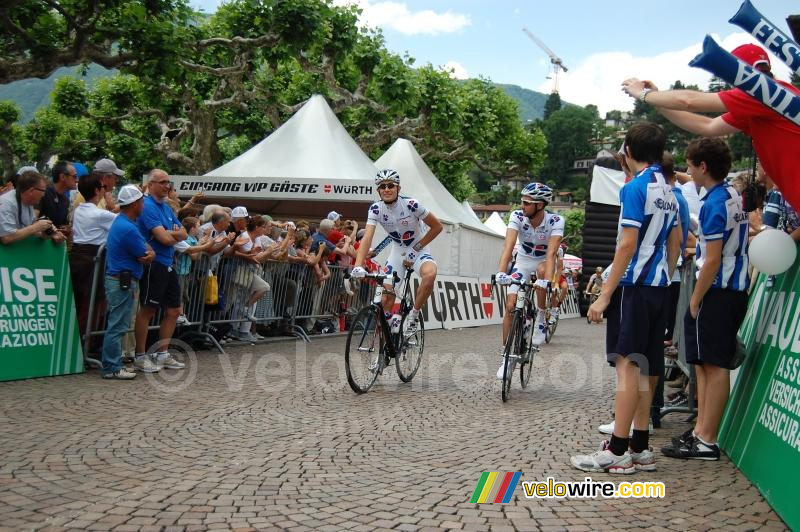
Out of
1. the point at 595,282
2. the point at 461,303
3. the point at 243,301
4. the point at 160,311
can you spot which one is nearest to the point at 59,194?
the point at 160,311

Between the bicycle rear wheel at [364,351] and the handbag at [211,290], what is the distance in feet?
11.3

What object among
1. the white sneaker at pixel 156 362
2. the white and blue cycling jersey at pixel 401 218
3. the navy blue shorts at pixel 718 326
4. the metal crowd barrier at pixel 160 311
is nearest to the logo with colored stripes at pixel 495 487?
the navy blue shorts at pixel 718 326

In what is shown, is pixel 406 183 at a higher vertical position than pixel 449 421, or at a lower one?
higher

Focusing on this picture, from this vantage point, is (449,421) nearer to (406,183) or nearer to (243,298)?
(243,298)

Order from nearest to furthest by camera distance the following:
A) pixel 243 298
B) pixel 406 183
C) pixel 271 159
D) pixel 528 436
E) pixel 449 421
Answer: pixel 528 436 < pixel 449 421 < pixel 243 298 < pixel 271 159 < pixel 406 183

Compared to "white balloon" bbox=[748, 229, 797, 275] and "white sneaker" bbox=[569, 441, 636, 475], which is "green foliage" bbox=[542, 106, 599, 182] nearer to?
"white balloon" bbox=[748, 229, 797, 275]

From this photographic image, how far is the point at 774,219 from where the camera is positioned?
548 centimetres

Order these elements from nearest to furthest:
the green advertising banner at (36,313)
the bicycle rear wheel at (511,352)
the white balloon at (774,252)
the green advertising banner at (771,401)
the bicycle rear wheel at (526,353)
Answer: the green advertising banner at (771,401) → the white balloon at (774,252) → the bicycle rear wheel at (511,352) → the green advertising banner at (36,313) → the bicycle rear wheel at (526,353)

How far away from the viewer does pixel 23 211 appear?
7969 millimetres

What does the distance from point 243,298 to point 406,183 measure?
35.8 ft

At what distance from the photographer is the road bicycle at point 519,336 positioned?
24.6ft

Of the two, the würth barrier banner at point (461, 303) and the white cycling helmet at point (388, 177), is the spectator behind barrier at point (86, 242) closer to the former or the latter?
the white cycling helmet at point (388, 177)

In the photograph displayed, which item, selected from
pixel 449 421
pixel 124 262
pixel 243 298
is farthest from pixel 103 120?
pixel 449 421

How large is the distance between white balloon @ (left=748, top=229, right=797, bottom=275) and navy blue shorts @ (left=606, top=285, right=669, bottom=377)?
0.60 m
